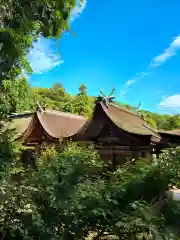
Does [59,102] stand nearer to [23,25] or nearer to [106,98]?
[106,98]

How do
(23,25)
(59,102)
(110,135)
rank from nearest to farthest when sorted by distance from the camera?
1. (23,25)
2. (110,135)
3. (59,102)

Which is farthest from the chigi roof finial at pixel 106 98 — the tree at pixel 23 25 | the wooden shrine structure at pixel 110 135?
the tree at pixel 23 25

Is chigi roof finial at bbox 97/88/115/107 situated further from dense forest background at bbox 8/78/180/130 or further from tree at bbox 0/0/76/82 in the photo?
tree at bbox 0/0/76/82

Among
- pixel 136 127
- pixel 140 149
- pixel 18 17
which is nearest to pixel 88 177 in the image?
pixel 18 17

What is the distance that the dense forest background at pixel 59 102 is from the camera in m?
7.99

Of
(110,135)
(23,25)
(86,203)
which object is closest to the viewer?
(86,203)

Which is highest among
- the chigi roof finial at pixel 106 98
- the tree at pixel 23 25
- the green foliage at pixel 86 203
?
the chigi roof finial at pixel 106 98

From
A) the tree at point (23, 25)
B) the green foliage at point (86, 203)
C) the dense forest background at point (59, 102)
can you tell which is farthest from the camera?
the dense forest background at point (59, 102)

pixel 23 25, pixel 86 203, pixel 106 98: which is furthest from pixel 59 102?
pixel 86 203

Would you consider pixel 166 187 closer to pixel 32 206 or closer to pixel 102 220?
pixel 102 220

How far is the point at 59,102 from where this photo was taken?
36.8 m

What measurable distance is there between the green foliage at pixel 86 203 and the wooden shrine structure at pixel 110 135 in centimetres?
736

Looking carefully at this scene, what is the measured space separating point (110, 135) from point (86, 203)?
9603 millimetres

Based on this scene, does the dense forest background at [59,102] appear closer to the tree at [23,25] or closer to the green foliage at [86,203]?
the tree at [23,25]
